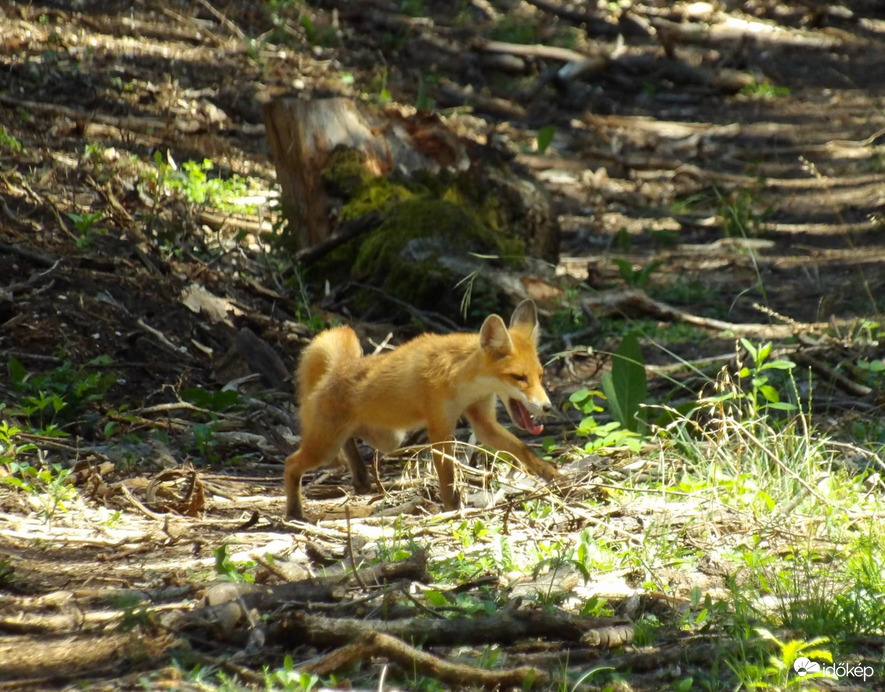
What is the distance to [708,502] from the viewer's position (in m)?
5.41

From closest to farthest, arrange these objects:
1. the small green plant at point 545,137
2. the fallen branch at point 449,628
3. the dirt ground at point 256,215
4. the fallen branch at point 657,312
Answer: the fallen branch at point 449,628 < the dirt ground at point 256,215 < the fallen branch at point 657,312 < the small green plant at point 545,137

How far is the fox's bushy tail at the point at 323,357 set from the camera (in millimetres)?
6465

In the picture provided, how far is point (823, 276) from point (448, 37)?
9.93 meters

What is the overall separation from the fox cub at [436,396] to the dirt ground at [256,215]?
36 centimetres

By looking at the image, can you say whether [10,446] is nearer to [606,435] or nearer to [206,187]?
[606,435]

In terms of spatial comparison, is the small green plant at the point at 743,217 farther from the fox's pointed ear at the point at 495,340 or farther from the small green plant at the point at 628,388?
the fox's pointed ear at the point at 495,340

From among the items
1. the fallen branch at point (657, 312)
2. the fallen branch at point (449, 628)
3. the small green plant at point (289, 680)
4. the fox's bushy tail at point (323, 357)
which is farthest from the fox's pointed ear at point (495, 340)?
the fallen branch at point (657, 312)

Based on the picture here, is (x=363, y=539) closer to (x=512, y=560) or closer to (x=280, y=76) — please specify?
(x=512, y=560)

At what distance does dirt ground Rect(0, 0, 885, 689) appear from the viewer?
535 centimetres

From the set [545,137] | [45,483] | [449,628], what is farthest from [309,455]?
[545,137]

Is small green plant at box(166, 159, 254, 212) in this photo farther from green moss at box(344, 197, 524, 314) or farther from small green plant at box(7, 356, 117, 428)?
small green plant at box(7, 356, 117, 428)

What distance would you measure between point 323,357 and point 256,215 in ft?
16.8

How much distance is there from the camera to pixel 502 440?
245 inches

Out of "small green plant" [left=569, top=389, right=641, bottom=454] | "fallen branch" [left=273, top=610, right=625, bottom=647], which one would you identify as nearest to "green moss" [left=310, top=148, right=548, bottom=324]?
"small green plant" [left=569, top=389, right=641, bottom=454]
